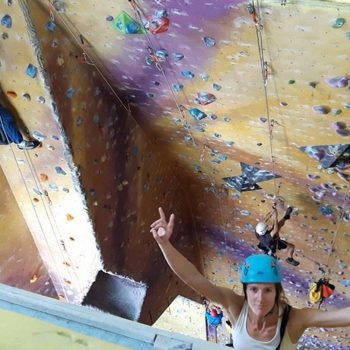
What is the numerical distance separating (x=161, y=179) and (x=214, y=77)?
117 centimetres

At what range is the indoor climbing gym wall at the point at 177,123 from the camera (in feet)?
4.83

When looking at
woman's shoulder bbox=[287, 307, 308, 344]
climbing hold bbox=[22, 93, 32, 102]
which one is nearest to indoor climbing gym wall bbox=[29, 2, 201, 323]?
climbing hold bbox=[22, 93, 32, 102]

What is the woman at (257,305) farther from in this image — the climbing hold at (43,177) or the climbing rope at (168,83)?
the climbing hold at (43,177)

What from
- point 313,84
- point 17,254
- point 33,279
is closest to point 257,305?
point 313,84

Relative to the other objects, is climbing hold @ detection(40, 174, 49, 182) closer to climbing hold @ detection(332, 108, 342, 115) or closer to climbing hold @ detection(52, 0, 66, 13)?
climbing hold @ detection(52, 0, 66, 13)

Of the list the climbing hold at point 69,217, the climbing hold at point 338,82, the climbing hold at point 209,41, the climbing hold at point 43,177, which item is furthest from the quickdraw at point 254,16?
the climbing hold at point 69,217

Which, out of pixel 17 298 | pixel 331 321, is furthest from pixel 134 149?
pixel 17 298

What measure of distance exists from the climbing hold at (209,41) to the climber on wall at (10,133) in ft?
2.72

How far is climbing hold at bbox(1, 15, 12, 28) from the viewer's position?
5.18ft

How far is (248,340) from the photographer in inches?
55.7

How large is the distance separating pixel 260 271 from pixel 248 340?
19cm

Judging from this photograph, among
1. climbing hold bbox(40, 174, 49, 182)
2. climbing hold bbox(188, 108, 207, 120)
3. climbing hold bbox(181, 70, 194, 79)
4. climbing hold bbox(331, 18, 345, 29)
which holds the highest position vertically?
climbing hold bbox(331, 18, 345, 29)

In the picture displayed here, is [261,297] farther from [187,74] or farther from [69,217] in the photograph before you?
[69,217]

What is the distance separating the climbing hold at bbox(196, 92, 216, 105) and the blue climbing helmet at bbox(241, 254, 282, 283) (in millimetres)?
651
